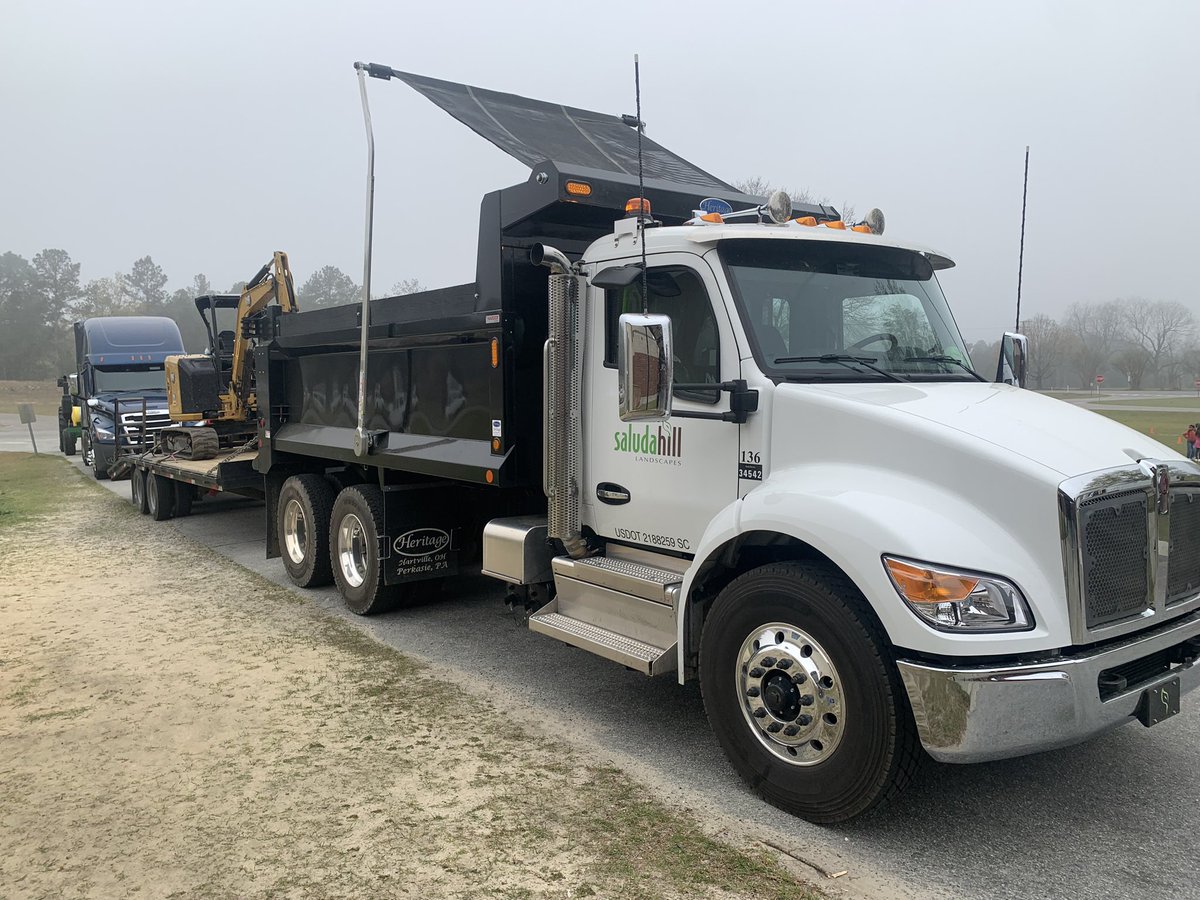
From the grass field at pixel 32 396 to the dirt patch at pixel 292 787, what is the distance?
51.2 metres

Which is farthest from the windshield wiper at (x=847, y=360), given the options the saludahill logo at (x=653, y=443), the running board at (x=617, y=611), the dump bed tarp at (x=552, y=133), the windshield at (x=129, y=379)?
the windshield at (x=129, y=379)

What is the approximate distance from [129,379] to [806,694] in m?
19.4

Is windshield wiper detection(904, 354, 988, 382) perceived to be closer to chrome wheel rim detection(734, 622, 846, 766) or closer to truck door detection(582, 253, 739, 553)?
truck door detection(582, 253, 739, 553)

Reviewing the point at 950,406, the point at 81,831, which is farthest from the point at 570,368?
the point at 81,831

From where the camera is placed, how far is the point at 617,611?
460cm

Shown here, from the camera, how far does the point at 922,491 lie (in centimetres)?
340

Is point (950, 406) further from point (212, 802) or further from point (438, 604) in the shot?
point (438, 604)

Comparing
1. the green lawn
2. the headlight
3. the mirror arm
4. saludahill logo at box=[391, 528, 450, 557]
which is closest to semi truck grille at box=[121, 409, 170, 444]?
saludahill logo at box=[391, 528, 450, 557]

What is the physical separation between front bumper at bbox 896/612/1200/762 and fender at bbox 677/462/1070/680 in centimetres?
8

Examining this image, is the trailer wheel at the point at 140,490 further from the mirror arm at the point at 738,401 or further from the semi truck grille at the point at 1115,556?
the semi truck grille at the point at 1115,556

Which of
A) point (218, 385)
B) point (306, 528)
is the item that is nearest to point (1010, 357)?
point (306, 528)

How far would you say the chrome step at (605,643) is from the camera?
4.18m

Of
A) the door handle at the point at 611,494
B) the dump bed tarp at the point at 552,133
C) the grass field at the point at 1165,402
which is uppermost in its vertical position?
the dump bed tarp at the point at 552,133

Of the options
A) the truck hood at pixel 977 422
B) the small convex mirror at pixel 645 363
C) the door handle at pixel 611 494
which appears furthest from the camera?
the door handle at pixel 611 494
